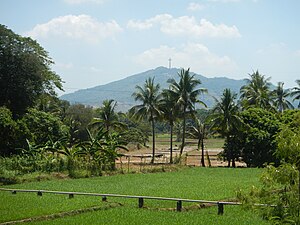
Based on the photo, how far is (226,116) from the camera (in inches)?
1812

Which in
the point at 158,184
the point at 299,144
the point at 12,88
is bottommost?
the point at 158,184

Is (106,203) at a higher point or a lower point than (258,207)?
lower

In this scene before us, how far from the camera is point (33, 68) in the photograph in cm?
3938

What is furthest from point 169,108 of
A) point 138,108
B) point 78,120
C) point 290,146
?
point 290,146

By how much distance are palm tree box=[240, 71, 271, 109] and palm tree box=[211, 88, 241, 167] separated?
7.61 meters

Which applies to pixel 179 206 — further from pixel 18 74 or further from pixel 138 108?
pixel 138 108

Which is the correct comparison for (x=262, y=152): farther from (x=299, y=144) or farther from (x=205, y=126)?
(x=299, y=144)

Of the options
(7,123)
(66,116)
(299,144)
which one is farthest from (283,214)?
(66,116)

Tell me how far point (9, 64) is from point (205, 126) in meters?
21.3

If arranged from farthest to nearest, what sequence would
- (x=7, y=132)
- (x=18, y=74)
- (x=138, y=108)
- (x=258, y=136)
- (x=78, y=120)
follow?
(x=78, y=120) → (x=138, y=108) → (x=258, y=136) → (x=18, y=74) → (x=7, y=132)

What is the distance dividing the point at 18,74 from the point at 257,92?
2979 centimetres

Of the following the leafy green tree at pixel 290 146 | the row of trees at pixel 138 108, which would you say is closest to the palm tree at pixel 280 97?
the row of trees at pixel 138 108

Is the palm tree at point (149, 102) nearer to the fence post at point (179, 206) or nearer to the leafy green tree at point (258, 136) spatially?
the leafy green tree at point (258, 136)

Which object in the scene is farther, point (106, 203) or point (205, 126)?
A: point (205, 126)
